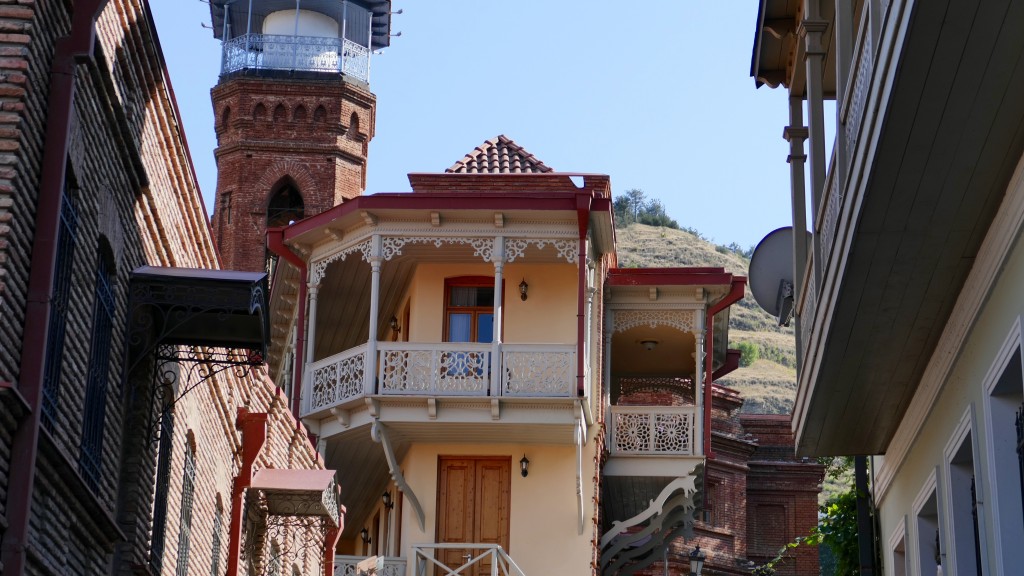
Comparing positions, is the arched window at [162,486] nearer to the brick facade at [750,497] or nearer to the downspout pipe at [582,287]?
the downspout pipe at [582,287]

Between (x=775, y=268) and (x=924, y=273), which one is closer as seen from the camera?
(x=924, y=273)

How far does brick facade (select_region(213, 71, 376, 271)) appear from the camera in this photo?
44.5 meters

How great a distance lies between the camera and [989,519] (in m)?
9.76

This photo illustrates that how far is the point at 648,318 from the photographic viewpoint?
94.3 feet

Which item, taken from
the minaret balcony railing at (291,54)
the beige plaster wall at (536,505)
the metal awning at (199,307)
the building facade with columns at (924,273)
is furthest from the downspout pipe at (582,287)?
the minaret balcony railing at (291,54)

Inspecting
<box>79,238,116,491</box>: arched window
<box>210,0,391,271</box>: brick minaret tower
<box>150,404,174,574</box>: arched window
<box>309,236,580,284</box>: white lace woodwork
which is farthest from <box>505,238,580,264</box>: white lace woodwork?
<box>210,0,391,271</box>: brick minaret tower

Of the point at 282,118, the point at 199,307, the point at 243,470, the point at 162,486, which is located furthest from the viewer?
the point at 282,118

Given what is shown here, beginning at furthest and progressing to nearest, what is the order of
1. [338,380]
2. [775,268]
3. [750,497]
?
[750,497] < [338,380] < [775,268]

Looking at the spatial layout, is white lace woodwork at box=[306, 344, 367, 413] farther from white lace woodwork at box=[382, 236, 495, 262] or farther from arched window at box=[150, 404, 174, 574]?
arched window at box=[150, 404, 174, 574]

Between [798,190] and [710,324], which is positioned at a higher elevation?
[710,324]

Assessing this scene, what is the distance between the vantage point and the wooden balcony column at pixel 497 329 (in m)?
25.1

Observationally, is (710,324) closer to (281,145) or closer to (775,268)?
(775,268)

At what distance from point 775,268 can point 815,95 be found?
2.24 m

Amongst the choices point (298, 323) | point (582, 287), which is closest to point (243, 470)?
point (582, 287)
